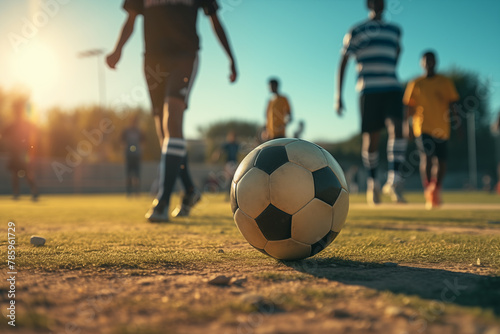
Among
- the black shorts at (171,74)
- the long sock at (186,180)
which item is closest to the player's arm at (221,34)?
the black shorts at (171,74)

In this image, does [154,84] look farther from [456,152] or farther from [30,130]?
[456,152]

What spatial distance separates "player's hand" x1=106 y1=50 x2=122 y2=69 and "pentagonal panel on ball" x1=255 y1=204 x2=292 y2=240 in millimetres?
2930

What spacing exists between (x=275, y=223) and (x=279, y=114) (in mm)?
5687

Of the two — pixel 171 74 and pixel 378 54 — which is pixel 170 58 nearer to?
pixel 171 74

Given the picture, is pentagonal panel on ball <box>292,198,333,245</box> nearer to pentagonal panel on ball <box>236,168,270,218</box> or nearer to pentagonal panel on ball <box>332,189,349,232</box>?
pentagonal panel on ball <box>332,189,349,232</box>

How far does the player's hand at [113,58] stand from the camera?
414cm

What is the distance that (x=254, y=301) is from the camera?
1.27 metres

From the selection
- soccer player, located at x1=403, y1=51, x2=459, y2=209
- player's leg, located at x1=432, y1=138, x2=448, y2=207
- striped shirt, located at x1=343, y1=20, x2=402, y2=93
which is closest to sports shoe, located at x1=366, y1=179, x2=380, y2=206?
soccer player, located at x1=403, y1=51, x2=459, y2=209

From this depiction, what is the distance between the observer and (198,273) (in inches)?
69.1

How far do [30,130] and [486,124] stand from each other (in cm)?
4115

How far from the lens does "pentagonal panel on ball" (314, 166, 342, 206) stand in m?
A: 2.01

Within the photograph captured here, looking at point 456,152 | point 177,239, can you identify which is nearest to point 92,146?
point 456,152

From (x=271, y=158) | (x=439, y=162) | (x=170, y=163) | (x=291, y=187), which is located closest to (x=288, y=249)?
(x=291, y=187)

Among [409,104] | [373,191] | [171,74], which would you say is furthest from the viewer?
[373,191]
